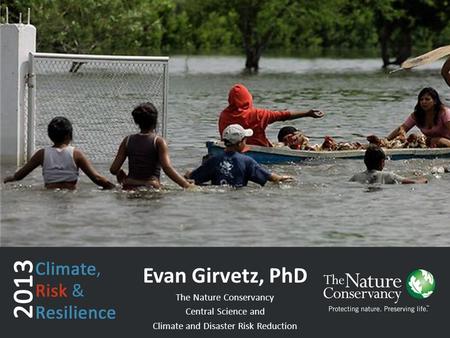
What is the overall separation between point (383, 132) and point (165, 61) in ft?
33.3

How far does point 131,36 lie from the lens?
2216 inches

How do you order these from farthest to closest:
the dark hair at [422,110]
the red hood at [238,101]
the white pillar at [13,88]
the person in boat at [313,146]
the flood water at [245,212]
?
the dark hair at [422,110] → the person in boat at [313,146] → the red hood at [238,101] → the white pillar at [13,88] → the flood water at [245,212]

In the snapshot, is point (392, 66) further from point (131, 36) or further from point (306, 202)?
point (306, 202)

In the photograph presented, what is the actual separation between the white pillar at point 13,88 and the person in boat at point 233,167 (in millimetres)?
3726

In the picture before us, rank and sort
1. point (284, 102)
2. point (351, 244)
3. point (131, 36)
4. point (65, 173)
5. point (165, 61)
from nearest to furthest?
1. point (351, 244)
2. point (65, 173)
3. point (165, 61)
4. point (284, 102)
5. point (131, 36)

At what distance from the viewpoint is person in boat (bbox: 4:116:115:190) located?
52.1 ft

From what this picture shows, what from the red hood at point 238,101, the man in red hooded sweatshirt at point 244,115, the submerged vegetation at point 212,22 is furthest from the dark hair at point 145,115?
the submerged vegetation at point 212,22

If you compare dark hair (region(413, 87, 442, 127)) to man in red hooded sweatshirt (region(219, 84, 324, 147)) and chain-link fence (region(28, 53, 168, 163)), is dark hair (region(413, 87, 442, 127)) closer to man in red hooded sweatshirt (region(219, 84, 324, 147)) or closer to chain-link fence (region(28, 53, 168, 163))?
man in red hooded sweatshirt (region(219, 84, 324, 147))

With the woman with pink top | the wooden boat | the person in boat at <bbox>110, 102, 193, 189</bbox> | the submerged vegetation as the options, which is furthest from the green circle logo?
the submerged vegetation

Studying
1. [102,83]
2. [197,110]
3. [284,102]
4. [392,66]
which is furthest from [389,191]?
[392,66]

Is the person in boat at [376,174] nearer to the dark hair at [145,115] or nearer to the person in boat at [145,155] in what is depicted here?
the person in boat at [145,155]

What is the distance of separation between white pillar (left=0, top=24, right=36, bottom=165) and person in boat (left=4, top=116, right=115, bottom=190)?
9.67 feet

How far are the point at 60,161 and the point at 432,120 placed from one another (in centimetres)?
793

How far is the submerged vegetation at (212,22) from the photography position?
178ft
